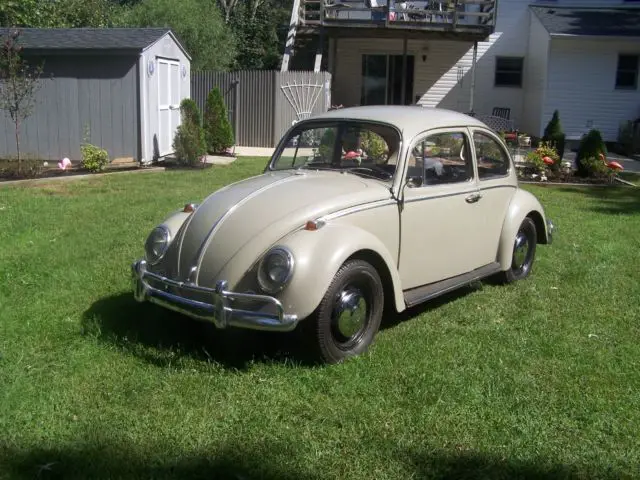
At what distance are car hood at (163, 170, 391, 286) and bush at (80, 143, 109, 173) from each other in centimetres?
897

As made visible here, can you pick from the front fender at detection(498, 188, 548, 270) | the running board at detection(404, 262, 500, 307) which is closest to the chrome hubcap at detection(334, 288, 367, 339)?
the running board at detection(404, 262, 500, 307)

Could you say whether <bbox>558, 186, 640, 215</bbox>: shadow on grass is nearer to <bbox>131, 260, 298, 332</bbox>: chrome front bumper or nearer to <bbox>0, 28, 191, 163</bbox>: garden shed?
<bbox>131, 260, 298, 332</bbox>: chrome front bumper

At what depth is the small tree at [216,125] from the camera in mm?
17125

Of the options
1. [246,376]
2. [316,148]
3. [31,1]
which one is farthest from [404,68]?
[246,376]

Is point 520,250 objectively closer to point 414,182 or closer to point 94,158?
point 414,182

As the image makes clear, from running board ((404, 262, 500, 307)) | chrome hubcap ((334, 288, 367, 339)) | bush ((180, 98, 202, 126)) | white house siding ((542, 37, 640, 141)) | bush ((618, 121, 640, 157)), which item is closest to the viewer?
chrome hubcap ((334, 288, 367, 339))

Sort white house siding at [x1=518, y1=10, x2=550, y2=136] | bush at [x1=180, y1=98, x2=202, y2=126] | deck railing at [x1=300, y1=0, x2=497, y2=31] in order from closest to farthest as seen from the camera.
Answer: bush at [x1=180, y1=98, x2=202, y2=126] → deck railing at [x1=300, y1=0, x2=497, y2=31] → white house siding at [x1=518, y1=10, x2=550, y2=136]

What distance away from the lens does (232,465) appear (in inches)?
131

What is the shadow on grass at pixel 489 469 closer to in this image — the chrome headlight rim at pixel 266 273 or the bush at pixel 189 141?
the chrome headlight rim at pixel 266 273

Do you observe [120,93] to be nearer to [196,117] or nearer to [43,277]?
[196,117]

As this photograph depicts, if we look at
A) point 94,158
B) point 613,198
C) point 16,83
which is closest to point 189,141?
point 94,158

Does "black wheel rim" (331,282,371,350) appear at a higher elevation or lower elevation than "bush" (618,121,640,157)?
lower

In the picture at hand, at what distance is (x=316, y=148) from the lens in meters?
5.79

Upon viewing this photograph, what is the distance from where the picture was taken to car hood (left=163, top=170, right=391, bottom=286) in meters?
4.50
